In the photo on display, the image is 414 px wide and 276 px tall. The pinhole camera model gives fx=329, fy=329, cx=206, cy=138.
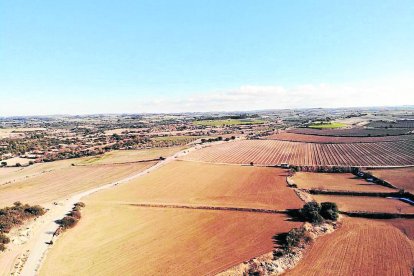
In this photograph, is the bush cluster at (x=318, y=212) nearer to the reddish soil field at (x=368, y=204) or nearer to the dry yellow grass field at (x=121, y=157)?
the reddish soil field at (x=368, y=204)

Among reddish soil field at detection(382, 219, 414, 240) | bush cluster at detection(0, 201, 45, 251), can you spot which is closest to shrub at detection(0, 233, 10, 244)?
bush cluster at detection(0, 201, 45, 251)

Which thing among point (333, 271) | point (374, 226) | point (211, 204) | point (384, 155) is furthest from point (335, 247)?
point (384, 155)

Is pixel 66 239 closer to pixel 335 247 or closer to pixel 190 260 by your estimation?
pixel 190 260

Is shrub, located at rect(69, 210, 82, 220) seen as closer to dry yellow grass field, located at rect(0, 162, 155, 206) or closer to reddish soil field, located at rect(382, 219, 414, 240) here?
dry yellow grass field, located at rect(0, 162, 155, 206)

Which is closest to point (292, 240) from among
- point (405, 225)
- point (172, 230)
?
point (172, 230)

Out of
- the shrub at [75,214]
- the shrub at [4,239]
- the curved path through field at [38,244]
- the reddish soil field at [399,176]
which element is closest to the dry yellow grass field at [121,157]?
the curved path through field at [38,244]

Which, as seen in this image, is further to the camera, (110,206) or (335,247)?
(110,206)

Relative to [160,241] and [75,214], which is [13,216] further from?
[160,241]
